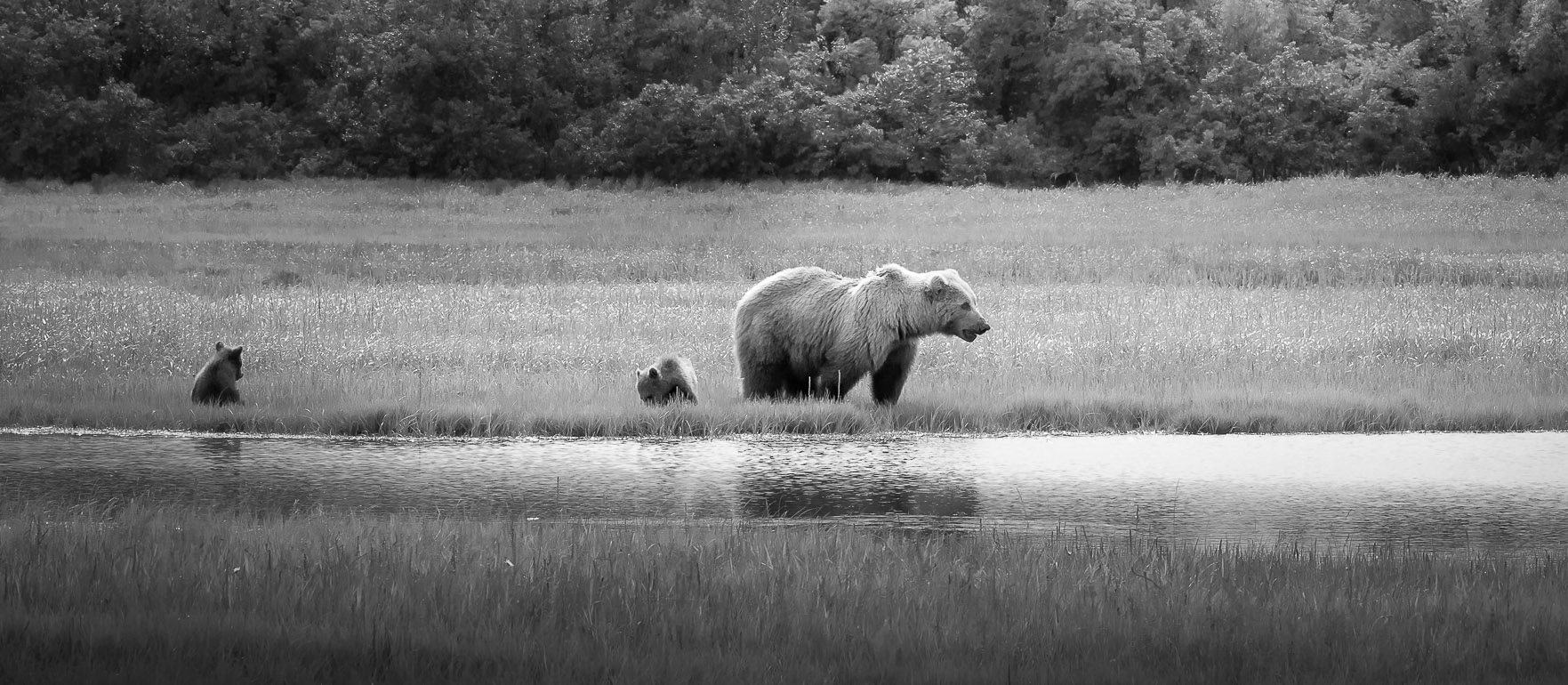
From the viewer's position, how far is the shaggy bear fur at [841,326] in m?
10.7

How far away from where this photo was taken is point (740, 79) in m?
52.7

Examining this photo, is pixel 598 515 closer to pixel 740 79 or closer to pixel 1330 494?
pixel 1330 494

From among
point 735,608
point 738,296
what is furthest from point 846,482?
point 738,296

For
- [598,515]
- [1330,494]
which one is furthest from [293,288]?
[1330,494]

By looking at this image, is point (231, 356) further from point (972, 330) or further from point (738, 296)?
point (738, 296)

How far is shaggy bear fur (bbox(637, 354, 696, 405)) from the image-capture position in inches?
436

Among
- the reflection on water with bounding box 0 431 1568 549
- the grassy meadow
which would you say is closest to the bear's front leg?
the grassy meadow

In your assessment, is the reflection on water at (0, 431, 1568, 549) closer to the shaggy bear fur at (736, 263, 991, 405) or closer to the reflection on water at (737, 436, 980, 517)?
the reflection on water at (737, 436, 980, 517)

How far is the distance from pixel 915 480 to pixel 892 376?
261cm

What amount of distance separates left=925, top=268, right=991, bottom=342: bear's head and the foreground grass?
409 cm

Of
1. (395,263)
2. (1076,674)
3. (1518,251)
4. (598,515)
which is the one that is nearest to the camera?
(1076,674)

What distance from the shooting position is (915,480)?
28.2ft

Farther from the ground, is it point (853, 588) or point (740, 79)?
point (740, 79)

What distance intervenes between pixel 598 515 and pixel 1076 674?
3.42 metres
